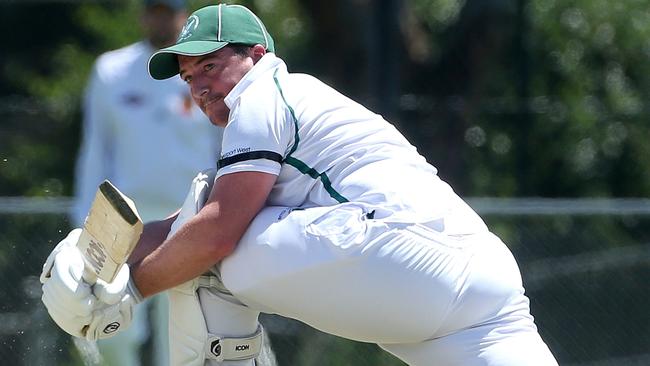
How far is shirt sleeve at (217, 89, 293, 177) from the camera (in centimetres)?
392

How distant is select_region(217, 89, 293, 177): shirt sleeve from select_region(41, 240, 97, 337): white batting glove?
471 mm

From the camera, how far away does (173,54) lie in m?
4.27

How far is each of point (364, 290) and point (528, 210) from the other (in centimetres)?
322

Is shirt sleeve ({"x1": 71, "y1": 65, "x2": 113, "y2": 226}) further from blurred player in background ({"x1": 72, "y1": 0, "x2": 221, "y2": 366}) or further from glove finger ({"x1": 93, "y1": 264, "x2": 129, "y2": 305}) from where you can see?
glove finger ({"x1": 93, "y1": 264, "x2": 129, "y2": 305})

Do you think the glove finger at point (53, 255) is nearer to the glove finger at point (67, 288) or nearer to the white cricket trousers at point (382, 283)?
the glove finger at point (67, 288)

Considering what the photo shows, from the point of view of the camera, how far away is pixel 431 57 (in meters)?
9.46

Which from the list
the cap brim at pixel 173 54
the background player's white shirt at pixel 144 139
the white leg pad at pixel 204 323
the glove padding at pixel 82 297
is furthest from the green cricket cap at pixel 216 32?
the background player's white shirt at pixel 144 139

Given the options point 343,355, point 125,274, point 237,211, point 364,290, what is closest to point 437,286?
point 364,290

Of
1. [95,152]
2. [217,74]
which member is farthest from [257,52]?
[95,152]

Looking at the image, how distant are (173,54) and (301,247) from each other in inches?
30.4

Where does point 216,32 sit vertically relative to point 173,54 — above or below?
above

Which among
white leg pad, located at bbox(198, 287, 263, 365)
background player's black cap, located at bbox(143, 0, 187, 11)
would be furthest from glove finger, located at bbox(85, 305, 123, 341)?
background player's black cap, located at bbox(143, 0, 187, 11)

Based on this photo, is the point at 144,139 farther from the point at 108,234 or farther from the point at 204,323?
the point at 108,234

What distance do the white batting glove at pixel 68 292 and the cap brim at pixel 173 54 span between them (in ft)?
2.04
